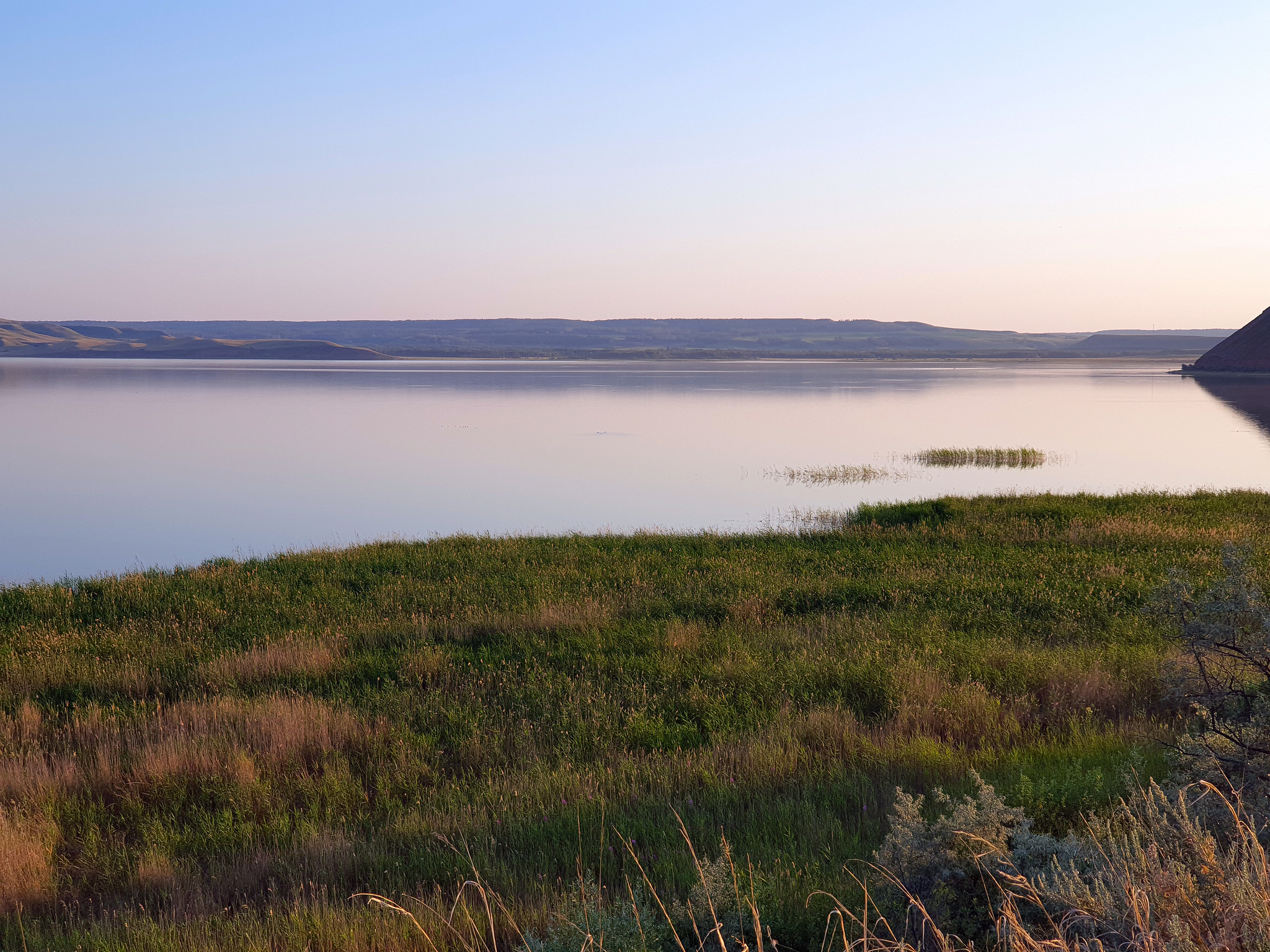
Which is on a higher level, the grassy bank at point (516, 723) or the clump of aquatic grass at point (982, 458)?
the clump of aquatic grass at point (982, 458)

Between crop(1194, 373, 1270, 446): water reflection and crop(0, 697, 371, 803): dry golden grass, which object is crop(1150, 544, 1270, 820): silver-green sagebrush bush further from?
crop(1194, 373, 1270, 446): water reflection

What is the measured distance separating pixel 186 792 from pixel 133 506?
23.9 m

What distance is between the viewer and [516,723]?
25.8ft

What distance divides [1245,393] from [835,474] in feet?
238

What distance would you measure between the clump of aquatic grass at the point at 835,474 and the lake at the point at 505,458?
1.19 feet

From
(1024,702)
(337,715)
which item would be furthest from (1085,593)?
(337,715)

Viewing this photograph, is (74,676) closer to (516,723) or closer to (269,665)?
(269,665)

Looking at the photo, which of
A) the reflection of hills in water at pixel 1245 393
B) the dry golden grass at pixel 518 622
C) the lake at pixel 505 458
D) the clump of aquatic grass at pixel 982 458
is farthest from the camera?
the reflection of hills in water at pixel 1245 393

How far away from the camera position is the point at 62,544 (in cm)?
2205

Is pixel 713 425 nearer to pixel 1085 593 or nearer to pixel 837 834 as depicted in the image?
pixel 1085 593

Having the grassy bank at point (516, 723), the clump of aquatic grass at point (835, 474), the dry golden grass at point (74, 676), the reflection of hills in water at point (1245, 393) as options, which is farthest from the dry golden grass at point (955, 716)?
the reflection of hills in water at point (1245, 393)

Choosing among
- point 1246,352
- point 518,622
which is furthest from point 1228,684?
point 1246,352

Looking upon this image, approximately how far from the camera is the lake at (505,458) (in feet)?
80.5

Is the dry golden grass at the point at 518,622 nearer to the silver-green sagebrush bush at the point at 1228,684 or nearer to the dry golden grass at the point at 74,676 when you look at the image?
the dry golden grass at the point at 74,676
